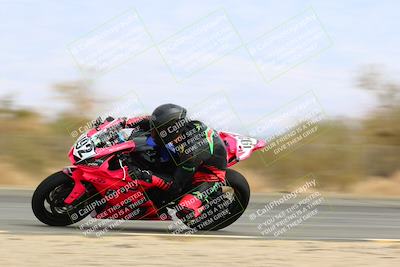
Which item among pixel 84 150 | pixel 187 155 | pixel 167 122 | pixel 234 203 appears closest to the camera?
pixel 84 150

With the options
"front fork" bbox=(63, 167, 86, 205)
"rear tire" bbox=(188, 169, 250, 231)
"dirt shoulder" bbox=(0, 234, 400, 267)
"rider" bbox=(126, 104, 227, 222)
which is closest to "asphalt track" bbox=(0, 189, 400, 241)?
"rear tire" bbox=(188, 169, 250, 231)

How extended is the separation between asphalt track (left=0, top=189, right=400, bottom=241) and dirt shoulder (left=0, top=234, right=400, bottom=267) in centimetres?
77

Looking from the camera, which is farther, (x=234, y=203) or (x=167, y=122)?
(x=234, y=203)

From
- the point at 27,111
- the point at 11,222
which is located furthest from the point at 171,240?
the point at 27,111

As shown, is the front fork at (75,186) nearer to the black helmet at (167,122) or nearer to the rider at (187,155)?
the rider at (187,155)

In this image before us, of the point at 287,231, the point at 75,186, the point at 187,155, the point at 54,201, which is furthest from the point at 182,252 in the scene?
the point at 287,231

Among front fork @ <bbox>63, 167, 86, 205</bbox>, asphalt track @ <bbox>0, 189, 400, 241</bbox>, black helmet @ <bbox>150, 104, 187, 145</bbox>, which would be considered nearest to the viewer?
front fork @ <bbox>63, 167, 86, 205</bbox>

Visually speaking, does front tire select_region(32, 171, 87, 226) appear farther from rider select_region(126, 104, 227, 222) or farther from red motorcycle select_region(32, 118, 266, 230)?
rider select_region(126, 104, 227, 222)

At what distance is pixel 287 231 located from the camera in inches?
455

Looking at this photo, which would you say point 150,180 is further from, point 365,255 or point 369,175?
point 369,175

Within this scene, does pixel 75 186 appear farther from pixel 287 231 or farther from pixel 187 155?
pixel 287 231

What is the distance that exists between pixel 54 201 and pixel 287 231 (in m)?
3.25

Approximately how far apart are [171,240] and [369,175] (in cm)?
1241

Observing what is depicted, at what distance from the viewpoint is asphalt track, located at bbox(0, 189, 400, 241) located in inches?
423
